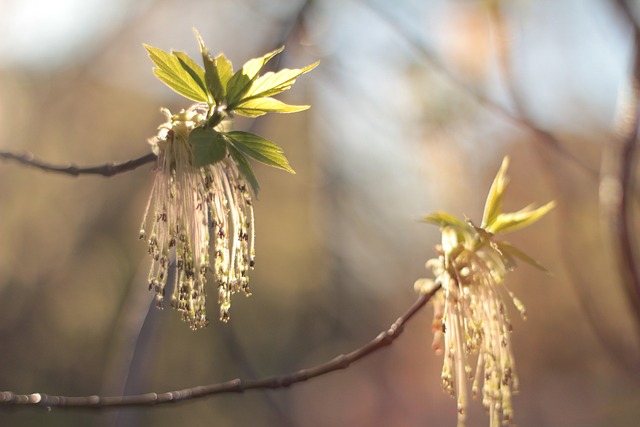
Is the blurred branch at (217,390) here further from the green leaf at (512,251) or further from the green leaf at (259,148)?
→ the green leaf at (259,148)

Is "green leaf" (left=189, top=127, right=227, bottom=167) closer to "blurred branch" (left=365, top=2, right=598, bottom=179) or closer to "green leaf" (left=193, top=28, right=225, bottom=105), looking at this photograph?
"green leaf" (left=193, top=28, right=225, bottom=105)

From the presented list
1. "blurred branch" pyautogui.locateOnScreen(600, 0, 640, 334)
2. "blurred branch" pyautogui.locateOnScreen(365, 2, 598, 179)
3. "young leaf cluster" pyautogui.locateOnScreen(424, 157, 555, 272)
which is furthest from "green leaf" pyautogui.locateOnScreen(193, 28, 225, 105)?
"blurred branch" pyautogui.locateOnScreen(365, 2, 598, 179)

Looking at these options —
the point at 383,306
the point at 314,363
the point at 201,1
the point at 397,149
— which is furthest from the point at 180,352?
the point at 201,1

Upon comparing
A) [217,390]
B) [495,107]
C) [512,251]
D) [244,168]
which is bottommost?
[217,390]

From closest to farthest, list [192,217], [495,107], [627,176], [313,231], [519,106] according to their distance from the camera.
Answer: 1. [192,217]
2. [627,176]
3. [495,107]
4. [519,106]
5. [313,231]

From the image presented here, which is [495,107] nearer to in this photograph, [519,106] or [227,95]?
[519,106]

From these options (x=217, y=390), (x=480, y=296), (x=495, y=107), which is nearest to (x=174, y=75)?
(x=217, y=390)

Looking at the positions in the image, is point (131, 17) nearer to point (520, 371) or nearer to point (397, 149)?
point (397, 149)

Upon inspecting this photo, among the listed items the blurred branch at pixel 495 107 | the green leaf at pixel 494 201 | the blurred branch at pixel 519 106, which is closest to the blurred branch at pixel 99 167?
the green leaf at pixel 494 201
